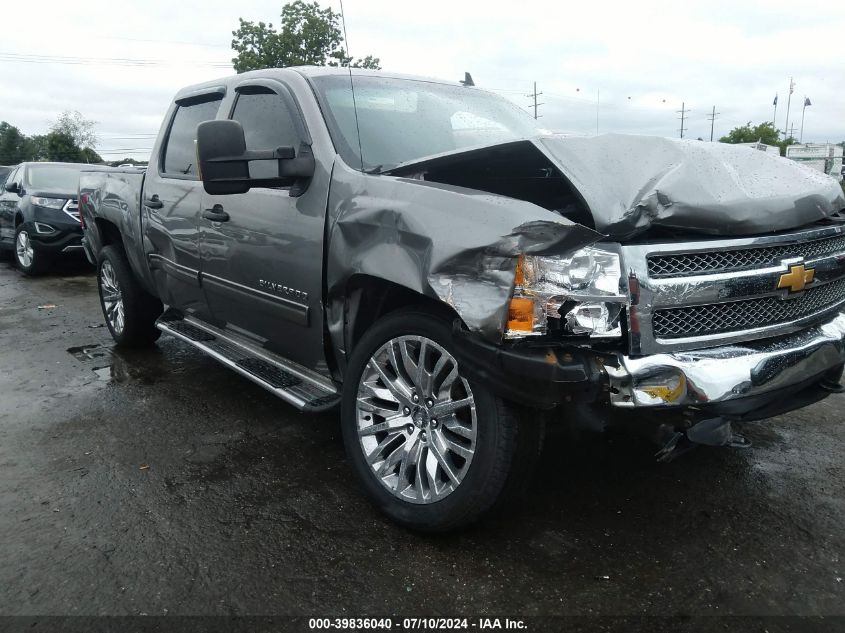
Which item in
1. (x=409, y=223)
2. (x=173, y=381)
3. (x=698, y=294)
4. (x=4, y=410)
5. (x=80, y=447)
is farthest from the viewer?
A: (x=173, y=381)

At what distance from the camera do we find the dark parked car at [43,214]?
33.4 feet

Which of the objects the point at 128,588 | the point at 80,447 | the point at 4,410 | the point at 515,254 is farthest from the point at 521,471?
the point at 4,410

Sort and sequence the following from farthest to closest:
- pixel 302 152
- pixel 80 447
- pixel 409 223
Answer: pixel 80 447 < pixel 302 152 < pixel 409 223

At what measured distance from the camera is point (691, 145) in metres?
2.73

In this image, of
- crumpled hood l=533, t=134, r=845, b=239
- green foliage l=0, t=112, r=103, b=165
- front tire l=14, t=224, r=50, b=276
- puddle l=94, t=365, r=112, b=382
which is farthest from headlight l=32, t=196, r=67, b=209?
green foliage l=0, t=112, r=103, b=165

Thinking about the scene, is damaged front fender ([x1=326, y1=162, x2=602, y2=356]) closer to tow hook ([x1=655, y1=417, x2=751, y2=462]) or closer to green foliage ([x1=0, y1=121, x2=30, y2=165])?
tow hook ([x1=655, y1=417, x2=751, y2=462])

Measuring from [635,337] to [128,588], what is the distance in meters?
1.96

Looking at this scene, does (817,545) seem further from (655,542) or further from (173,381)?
(173,381)

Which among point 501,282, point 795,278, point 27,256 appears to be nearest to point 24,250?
point 27,256

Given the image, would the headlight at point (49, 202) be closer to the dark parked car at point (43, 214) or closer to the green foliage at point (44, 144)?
the dark parked car at point (43, 214)

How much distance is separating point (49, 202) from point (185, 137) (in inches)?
275

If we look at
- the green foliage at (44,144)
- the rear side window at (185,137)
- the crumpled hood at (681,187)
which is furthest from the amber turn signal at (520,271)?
the green foliage at (44,144)

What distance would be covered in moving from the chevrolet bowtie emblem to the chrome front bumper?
0.23 m

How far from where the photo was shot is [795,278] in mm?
2605
